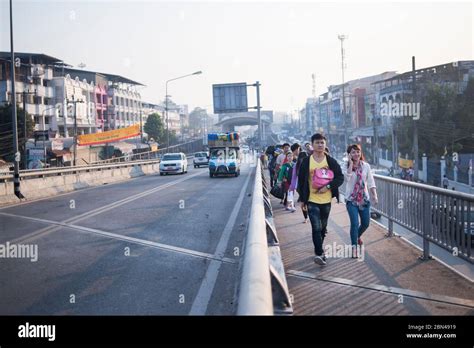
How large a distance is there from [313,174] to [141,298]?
3217 millimetres

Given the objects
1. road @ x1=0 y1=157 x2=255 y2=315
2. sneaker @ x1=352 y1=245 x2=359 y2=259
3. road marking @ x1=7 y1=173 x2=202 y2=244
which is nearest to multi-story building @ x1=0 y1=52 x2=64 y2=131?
road marking @ x1=7 y1=173 x2=202 y2=244

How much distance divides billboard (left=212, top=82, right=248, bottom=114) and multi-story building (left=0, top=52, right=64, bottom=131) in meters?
22.1

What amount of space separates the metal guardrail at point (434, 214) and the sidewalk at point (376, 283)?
1.26ft

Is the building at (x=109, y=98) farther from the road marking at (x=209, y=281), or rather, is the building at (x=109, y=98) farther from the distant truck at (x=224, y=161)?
the road marking at (x=209, y=281)

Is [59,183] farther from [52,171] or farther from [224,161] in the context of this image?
[224,161]

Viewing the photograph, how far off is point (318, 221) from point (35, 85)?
58.3m

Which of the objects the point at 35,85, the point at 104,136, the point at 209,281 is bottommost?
the point at 209,281

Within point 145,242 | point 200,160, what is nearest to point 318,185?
point 145,242

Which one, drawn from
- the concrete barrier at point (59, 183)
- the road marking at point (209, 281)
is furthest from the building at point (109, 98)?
the road marking at point (209, 281)

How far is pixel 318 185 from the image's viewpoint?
7.67 metres

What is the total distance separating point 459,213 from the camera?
659 centimetres

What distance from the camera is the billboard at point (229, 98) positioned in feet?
153

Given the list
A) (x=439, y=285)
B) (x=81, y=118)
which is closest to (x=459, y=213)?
(x=439, y=285)

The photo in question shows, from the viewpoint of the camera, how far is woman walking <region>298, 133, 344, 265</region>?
7.64m
